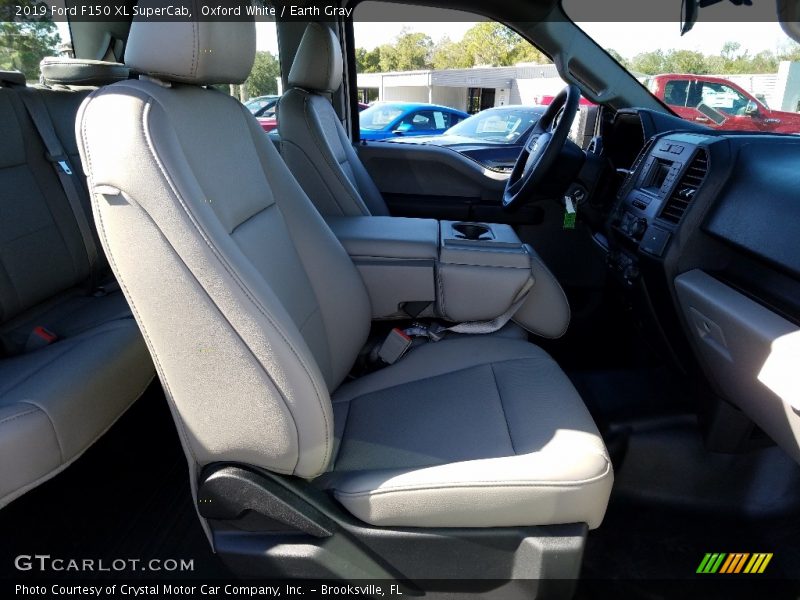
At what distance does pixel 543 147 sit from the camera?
1807 millimetres

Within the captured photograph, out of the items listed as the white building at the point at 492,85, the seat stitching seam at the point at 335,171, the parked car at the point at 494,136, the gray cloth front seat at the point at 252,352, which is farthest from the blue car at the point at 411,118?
the gray cloth front seat at the point at 252,352

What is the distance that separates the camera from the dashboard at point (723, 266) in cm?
102

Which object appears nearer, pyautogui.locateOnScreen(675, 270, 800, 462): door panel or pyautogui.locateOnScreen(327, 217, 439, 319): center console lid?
pyautogui.locateOnScreen(675, 270, 800, 462): door panel

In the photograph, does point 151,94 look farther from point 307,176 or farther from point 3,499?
point 307,176

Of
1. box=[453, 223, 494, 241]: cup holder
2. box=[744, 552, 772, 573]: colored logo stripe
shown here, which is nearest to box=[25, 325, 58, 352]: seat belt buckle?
box=[453, 223, 494, 241]: cup holder

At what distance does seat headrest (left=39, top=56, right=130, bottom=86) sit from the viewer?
1974mm

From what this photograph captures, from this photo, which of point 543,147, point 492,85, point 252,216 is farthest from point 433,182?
point 492,85

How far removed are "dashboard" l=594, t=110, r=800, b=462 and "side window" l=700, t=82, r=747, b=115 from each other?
3.50ft

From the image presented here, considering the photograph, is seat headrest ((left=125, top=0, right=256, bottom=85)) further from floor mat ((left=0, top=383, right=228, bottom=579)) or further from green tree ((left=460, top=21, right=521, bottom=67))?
green tree ((left=460, top=21, right=521, bottom=67))

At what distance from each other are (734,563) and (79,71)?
93.4 inches

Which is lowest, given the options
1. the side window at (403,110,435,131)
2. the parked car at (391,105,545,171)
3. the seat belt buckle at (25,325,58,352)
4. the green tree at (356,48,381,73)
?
the seat belt buckle at (25,325,58,352)

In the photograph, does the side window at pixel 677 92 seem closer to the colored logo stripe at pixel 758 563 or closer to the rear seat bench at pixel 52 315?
the colored logo stripe at pixel 758 563

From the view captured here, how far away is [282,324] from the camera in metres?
0.87

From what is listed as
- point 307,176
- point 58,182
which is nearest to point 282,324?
point 307,176
